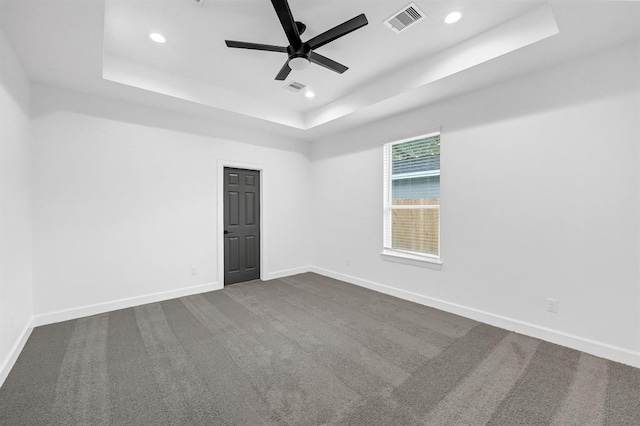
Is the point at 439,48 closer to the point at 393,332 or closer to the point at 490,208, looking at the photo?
the point at 490,208

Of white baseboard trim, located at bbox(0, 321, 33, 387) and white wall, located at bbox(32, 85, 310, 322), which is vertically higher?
white wall, located at bbox(32, 85, 310, 322)

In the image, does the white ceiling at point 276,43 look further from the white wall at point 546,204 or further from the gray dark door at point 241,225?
the gray dark door at point 241,225

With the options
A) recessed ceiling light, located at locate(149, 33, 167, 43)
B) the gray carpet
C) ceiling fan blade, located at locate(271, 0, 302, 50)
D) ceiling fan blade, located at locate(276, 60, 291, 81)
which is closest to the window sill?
the gray carpet

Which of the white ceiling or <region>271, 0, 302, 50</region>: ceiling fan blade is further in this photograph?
the white ceiling

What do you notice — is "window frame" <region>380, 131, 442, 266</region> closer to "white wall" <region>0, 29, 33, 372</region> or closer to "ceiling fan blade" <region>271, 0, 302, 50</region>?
"ceiling fan blade" <region>271, 0, 302, 50</region>

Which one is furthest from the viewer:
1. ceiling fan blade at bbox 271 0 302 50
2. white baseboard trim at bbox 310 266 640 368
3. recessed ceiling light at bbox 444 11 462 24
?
recessed ceiling light at bbox 444 11 462 24

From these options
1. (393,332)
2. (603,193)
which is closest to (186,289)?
(393,332)

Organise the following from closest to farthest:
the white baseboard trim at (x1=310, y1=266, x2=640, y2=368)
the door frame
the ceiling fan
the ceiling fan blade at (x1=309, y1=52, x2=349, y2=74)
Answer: the ceiling fan
the white baseboard trim at (x1=310, y1=266, x2=640, y2=368)
the ceiling fan blade at (x1=309, y1=52, x2=349, y2=74)
the door frame

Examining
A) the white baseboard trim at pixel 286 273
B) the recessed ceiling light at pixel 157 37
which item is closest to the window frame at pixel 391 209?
the white baseboard trim at pixel 286 273

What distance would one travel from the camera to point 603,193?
7.86 ft

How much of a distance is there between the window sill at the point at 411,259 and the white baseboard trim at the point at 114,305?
2.81m

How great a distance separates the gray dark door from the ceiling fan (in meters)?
2.36

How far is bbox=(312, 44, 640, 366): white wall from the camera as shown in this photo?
7.60 feet

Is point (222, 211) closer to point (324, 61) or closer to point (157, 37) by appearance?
point (157, 37)
